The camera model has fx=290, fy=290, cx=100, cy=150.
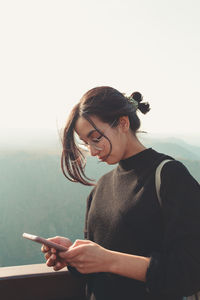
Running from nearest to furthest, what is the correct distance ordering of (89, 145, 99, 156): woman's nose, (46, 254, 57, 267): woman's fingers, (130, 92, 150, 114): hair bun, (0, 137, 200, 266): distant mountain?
(46, 254, 57, 267): woman's fingers < (89, 145, 99, 156): woman's nose < (130, 92, 150, 114): hair bun < (0, 137, 200, 266): distant mountain

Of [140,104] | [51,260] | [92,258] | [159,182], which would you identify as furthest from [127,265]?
[140,104]

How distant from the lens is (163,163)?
3.49ft

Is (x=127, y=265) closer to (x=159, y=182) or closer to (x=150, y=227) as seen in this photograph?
(x=150, y=227)

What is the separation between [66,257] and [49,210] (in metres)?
22.4

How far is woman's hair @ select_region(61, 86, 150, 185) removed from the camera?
1.28 metres

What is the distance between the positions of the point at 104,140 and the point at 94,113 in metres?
0.13

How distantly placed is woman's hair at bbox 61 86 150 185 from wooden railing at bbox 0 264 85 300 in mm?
474

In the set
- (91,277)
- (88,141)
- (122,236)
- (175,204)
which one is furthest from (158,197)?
(91,277)

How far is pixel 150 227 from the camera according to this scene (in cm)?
104

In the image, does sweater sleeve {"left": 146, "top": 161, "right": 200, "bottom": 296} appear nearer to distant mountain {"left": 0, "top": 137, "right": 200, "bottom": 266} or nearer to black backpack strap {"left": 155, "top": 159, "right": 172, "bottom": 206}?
black backpack strap {"left": 155, "top": 159, "right": 172, "bottom": 206}

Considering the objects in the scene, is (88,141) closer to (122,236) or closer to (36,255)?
(122,236)

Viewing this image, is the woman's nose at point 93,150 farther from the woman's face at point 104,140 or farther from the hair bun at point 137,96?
the hair bun at point 137,96

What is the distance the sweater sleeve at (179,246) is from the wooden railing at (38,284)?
2.02ft

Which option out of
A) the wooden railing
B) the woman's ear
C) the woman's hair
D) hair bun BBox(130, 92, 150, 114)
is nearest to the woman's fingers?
the wooden railing
